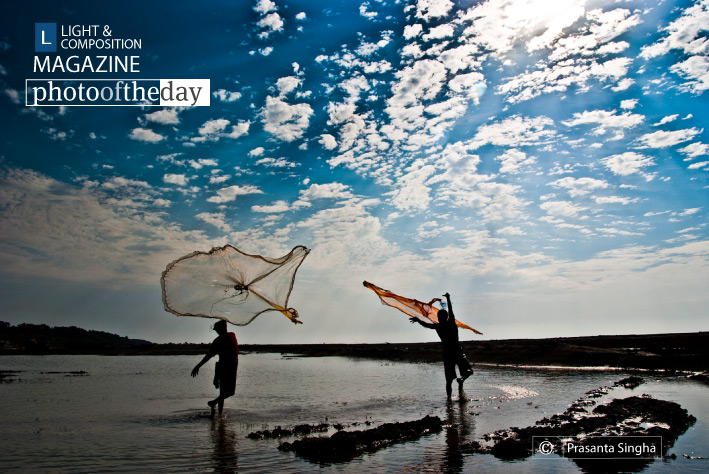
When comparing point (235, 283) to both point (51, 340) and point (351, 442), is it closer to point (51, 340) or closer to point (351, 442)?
point (351, 442)

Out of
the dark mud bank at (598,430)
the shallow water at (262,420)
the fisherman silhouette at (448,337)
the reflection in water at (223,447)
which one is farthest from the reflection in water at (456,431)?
the reflection in water at (223,447)

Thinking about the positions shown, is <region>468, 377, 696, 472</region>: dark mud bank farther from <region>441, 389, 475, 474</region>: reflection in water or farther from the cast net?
the cast net

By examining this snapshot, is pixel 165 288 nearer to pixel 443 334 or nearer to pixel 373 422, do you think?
pixel 373 422

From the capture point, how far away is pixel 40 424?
10992 millimetres

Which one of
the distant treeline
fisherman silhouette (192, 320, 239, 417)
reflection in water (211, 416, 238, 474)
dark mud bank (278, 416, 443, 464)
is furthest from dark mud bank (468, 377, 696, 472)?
the distant treeline

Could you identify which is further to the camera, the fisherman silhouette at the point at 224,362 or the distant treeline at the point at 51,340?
the distant treeline at the point at 51,340

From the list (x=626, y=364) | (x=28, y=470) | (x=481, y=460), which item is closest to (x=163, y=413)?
(x=28, y=470)

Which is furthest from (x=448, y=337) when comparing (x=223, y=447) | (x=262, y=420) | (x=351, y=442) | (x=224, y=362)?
(x=223, y=447)

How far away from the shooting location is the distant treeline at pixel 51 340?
71.2 m

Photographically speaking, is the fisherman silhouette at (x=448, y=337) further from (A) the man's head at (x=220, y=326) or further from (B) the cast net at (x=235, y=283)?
(A) the man's head at (x=220, y=326)

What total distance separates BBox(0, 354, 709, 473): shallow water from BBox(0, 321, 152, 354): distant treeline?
6185cm

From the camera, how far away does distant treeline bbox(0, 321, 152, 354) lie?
7118 centimetres

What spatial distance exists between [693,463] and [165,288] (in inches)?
407

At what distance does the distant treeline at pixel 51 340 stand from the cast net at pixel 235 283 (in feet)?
226
